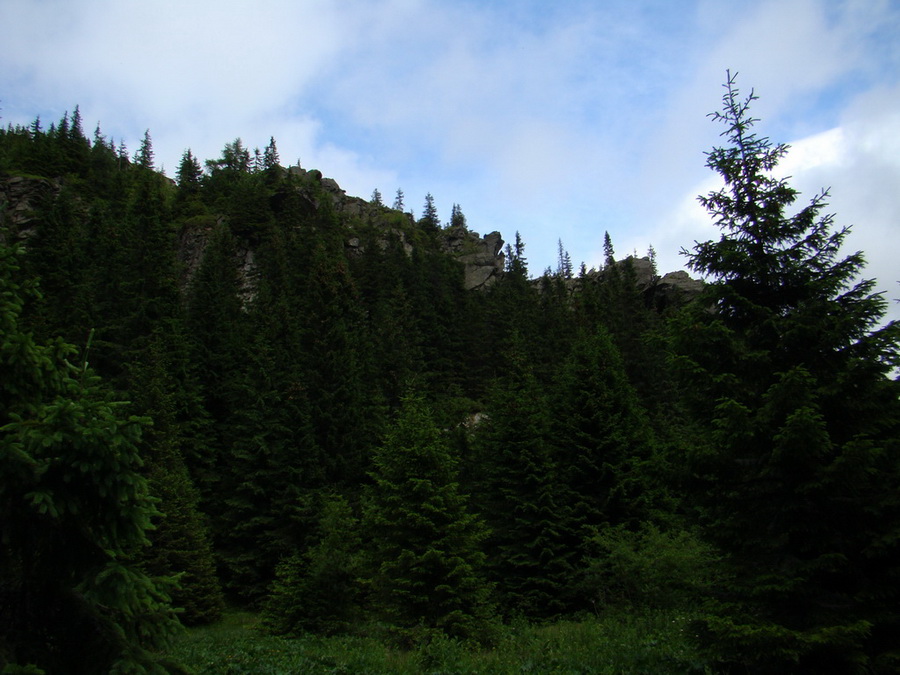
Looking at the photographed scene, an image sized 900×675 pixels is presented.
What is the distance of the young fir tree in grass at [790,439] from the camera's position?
8.65 metres

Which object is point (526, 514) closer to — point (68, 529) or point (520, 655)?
point (520, 655)

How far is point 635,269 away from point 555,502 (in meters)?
69.4

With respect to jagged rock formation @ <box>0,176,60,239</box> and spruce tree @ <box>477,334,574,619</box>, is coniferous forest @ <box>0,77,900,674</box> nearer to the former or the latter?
spruce tree @ <box>477,334,574,619</box>

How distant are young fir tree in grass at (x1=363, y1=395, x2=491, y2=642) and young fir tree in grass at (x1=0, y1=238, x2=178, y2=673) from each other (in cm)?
1308

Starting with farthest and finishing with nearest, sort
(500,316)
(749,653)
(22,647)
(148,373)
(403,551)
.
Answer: (500,316), (148,373), (403,551), (749,653), (22,647)

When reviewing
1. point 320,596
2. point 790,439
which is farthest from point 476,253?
point 790,439

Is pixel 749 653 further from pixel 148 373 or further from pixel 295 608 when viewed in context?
pixel 148 373

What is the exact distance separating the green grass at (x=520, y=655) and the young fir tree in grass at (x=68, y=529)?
479 centimetres

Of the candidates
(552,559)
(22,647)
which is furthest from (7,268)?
(552,559)

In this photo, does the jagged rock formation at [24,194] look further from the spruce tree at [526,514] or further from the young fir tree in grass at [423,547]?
the young fir tree in grass at [423,547]

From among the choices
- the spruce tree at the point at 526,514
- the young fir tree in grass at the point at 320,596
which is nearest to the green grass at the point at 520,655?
the young fir tree in grass at the point at 320,596

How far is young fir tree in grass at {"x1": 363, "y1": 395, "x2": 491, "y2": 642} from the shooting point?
59.9ft

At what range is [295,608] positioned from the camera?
813 inches

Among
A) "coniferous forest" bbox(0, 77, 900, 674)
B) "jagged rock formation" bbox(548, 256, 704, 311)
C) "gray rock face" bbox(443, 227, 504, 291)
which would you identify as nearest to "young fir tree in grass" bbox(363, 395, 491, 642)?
"coniferous forest" bbox(0, 77, 900, 674)
